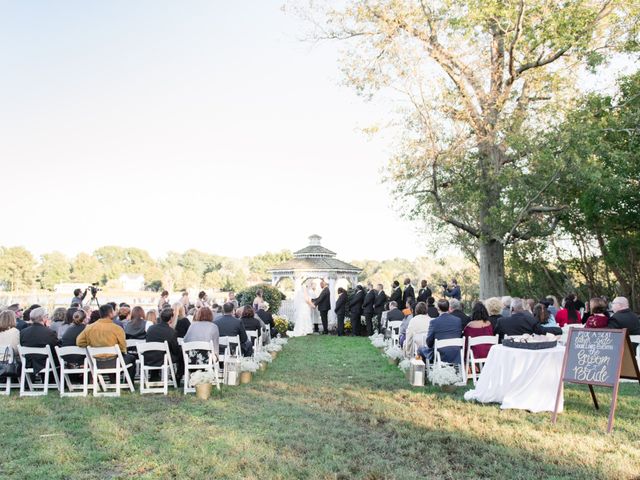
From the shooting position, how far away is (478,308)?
9250 millimetres

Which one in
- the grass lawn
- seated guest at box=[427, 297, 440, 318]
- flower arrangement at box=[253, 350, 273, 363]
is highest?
seated guest at box=[427, 297, 440, 318]

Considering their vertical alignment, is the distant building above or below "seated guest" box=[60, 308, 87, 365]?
above

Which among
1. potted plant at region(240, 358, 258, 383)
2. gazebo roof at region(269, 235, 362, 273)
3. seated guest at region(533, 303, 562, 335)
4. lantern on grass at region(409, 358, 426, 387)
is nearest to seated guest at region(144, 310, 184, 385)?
potted plant at region(240, 358, 258, 383)

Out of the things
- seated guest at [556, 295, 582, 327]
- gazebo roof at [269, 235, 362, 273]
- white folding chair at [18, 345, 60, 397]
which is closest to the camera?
white folding chair at [18, 345, 60, 397]

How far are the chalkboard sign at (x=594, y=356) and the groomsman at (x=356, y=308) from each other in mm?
13173

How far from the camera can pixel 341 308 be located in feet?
67.4

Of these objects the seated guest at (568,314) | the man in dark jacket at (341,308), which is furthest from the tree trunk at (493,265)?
the seated guest at (568,314)

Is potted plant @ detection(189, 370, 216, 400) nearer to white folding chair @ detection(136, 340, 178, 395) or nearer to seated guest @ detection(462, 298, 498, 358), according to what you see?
white folding chair @ detection(136, 340, 178, 395)

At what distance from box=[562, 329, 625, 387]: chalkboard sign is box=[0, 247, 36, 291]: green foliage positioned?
83665 millimetres

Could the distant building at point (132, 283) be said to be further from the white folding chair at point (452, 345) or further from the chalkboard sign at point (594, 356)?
the chalkboard sign at point (594, 356)

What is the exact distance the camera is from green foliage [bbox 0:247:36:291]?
8000cm

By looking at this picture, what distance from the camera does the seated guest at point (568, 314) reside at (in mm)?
12273

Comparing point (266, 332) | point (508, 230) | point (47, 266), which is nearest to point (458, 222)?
point (508, 230)

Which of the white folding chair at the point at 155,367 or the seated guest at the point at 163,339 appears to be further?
the seated guest at the point at 163,339
